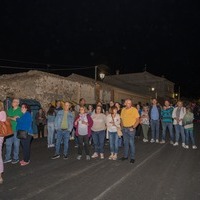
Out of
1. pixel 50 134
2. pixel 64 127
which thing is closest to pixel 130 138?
pixel 64 127

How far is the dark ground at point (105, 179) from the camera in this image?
5.75m

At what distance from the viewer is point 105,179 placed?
692cm

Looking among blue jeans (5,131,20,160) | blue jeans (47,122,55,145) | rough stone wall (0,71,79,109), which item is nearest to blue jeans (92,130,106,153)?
blue jeans (5,131,20,160)

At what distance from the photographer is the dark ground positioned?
5.75 m

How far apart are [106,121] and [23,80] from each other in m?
13.7

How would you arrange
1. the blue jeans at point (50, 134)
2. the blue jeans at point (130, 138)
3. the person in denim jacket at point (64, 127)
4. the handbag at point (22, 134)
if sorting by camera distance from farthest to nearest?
the blue jeans at point (50, 134) → the person in denim jacket at point (64, 127) → the blue jeans at point (130, 138) → the handbag at point (22, 134)

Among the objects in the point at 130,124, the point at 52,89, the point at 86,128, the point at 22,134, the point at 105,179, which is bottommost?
the point at 105,179

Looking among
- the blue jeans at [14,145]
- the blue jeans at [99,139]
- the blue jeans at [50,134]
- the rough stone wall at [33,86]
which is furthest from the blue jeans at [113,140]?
the rough stone wall at [33,86]

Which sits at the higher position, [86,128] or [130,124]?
[130,124]

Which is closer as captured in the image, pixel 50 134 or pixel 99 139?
pixel 99 139

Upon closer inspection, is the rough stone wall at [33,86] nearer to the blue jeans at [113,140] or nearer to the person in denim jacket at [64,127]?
the person in denim jacket at [64,127]

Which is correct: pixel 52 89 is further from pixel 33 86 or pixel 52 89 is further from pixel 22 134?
pixel 22 134

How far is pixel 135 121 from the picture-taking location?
29.7 feet

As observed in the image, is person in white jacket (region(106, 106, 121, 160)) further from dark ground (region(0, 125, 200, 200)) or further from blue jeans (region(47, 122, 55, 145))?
blue jeans (region(47, 122, 55, 145))
